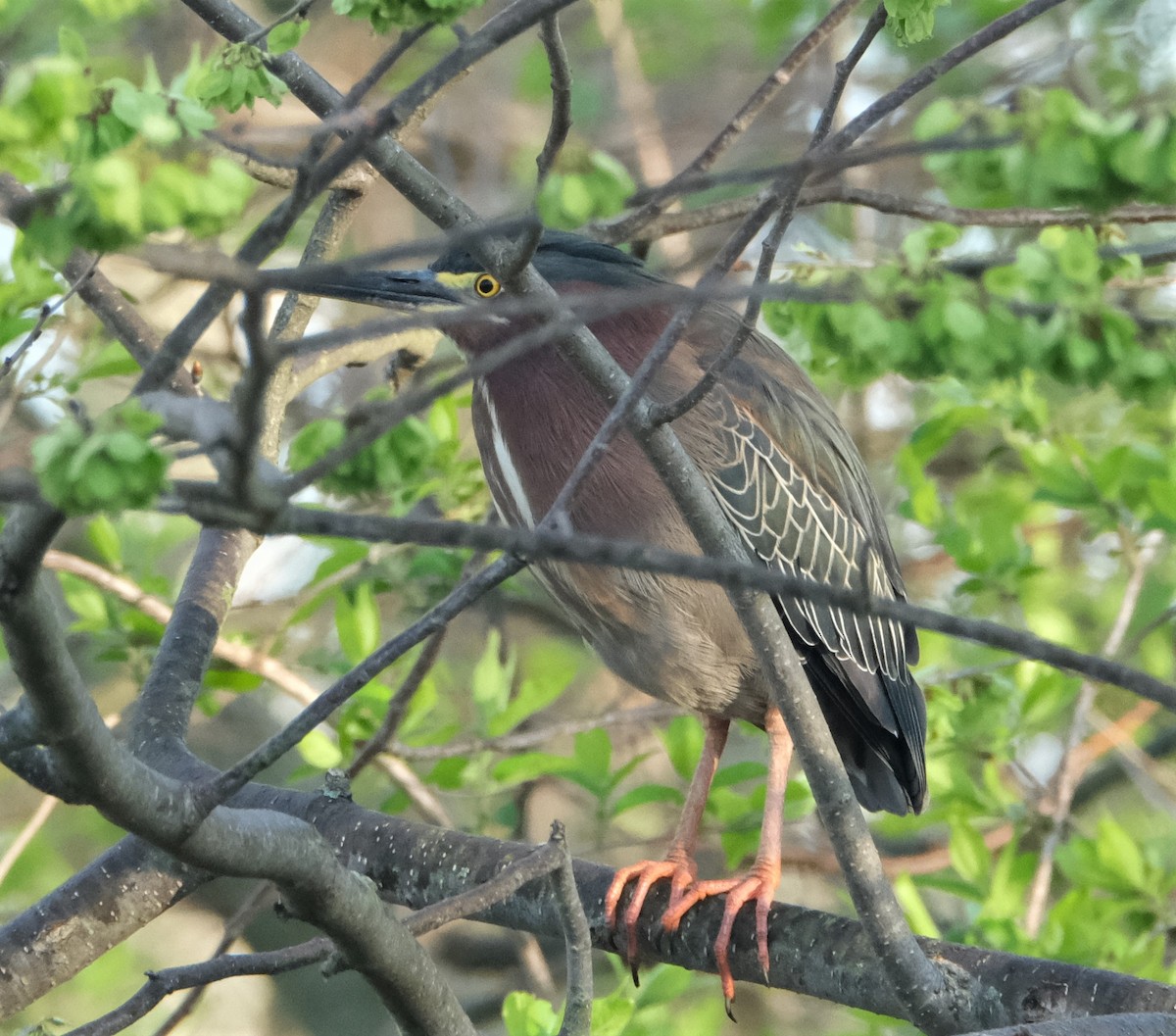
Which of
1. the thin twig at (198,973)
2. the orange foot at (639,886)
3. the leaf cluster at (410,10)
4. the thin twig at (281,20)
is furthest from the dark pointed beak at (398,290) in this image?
the leaf cluster at (410,10)

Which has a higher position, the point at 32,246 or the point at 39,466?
the point at 32,246

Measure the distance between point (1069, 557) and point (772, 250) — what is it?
14.5ft

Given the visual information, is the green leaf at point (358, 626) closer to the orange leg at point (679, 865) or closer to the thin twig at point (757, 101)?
the orange leg at point (679, 865)

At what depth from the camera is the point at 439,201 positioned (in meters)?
1.53

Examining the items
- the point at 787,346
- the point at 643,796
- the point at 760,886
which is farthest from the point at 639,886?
the point at 787,346

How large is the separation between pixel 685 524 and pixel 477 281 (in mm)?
752

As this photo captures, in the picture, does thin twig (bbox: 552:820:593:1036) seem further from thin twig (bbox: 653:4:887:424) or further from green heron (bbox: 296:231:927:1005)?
green heron (bbox: 296:231:927:1005)

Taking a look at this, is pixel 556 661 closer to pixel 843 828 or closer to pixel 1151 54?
pixel 843 828

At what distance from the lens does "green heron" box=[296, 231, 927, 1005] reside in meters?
2.94

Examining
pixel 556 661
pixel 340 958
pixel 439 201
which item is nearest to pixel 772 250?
pixel 439 201

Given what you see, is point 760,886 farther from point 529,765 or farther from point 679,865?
point 529,765

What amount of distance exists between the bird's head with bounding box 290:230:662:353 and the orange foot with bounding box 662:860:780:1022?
1260mm

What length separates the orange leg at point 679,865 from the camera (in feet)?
9.22

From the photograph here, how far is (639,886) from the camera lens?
288 cm
